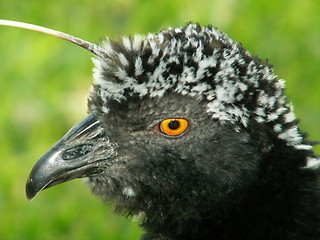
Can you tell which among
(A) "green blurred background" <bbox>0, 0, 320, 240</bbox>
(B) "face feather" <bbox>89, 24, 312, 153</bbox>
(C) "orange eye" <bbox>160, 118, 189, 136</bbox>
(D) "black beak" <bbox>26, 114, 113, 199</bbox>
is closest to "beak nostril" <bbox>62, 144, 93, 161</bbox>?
(D) "black beak" <bbox>26, 114, 113, 199</bbox>

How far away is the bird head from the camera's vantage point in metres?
4.24

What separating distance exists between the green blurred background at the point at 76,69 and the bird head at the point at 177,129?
218 centimetres

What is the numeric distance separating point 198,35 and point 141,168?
845 mm

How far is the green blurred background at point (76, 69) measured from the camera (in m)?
6.70

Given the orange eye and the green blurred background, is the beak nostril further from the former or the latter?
the green blurred background

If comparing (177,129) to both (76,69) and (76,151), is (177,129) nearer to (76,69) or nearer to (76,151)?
(76,151)

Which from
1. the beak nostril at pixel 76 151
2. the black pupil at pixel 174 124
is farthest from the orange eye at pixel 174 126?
the beak nostril at pixel 76 151

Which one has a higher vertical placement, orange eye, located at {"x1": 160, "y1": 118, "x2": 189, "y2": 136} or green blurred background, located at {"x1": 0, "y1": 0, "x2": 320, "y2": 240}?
green blurred background, located at {"x1": 0, "y1": 0, "x2": 320, "y2": 240}

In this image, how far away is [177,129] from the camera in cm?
430

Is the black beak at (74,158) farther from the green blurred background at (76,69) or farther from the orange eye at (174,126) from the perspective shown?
the green blurred background at (76,69)

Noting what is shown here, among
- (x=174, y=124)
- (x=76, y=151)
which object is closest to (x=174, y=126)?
(x=174, y=124)

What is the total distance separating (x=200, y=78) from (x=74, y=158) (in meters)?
0.86

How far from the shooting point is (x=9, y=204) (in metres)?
6.49

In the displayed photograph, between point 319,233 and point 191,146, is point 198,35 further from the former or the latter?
point 319,233
